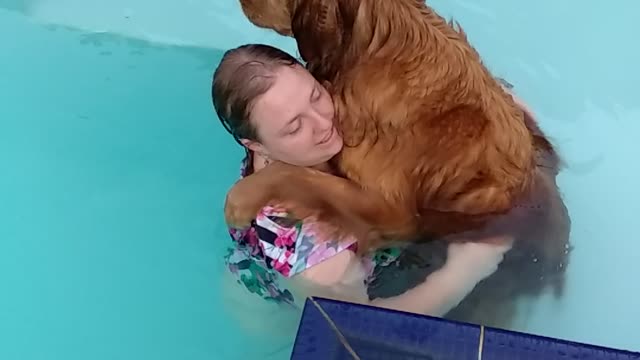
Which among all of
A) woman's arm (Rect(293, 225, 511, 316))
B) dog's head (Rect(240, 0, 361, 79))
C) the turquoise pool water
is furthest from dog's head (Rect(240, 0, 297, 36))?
the turquoise pool water

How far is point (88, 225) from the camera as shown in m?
1.61

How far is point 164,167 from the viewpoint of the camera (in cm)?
167

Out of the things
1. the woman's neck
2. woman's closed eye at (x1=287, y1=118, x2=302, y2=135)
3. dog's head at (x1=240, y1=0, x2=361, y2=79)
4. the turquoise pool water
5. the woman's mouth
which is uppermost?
dog's head at (x1=240, y1=0, x2=361, y2=79)

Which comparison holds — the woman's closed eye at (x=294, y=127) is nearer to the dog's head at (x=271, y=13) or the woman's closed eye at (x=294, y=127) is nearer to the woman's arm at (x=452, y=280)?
the dog's head at (x=271, y=13)

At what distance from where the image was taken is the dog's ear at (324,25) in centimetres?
105

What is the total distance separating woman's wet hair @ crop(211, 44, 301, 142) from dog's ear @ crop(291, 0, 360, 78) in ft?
0.11

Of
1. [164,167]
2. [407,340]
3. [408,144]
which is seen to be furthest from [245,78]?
[164,167]

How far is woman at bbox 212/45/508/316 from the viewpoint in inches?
43.4

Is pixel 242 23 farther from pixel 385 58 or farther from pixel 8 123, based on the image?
pixel 385 58

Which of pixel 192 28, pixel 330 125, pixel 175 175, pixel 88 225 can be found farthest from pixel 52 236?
pixel 330 125

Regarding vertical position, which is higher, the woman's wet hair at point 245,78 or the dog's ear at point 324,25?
the dog's ear at point 324,25

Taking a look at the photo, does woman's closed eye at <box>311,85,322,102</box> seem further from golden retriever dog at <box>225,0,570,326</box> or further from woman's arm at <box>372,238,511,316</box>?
woman's arm at <box>372,238,511,316</box>

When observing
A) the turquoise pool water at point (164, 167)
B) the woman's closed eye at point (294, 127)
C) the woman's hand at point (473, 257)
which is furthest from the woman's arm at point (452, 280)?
the woman's closed eye at point (294, 127)

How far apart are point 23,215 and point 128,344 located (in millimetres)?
291
